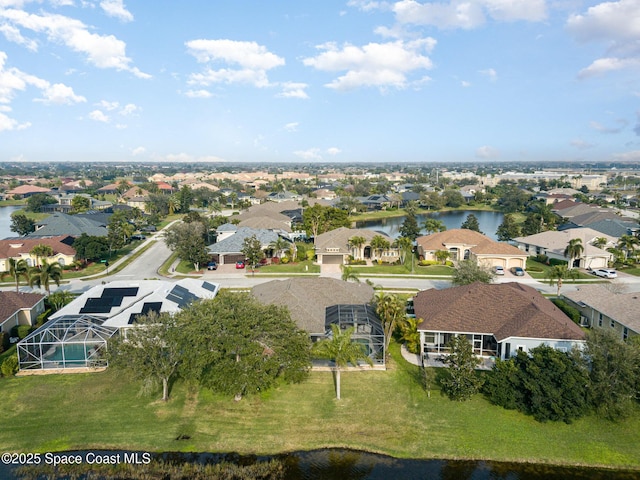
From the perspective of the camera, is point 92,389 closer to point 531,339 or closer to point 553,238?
point 531,339

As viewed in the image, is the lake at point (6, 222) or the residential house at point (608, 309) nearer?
the residential house at point (608, 309)

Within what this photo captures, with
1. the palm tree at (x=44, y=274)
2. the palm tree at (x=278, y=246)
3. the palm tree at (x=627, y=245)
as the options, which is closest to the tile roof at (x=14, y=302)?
the palm tree at (x=44, y=274)

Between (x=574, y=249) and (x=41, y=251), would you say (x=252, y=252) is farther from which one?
(x=574, y=249)

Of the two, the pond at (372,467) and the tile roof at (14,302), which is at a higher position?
the tile roof at (14,302)

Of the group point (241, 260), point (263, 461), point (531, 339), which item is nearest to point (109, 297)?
point (263, 461)

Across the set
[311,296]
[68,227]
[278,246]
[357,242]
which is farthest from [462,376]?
[68,227]

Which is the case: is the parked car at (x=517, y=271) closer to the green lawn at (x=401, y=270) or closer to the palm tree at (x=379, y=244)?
the green lawn at (x=401, y=270)
